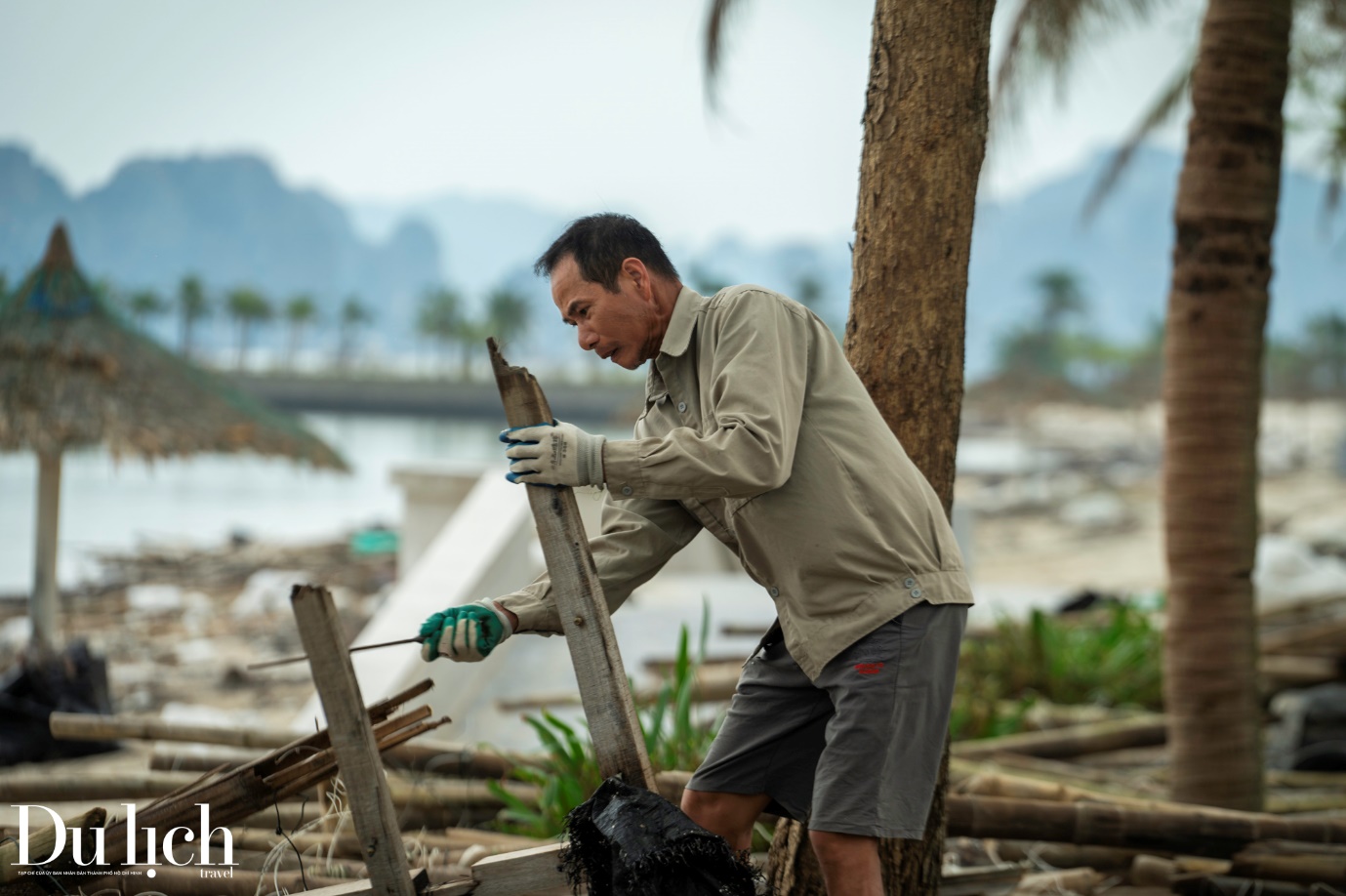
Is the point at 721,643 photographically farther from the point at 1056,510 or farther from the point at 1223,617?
the point at 1056,510

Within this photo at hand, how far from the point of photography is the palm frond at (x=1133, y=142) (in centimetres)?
1111

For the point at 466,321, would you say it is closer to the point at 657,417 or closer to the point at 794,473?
the point at 657,417

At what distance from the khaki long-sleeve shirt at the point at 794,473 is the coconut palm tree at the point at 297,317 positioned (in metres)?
87.0

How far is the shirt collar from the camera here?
7.87 ft

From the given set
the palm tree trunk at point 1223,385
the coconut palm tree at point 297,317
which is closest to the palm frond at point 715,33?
the palm tree trunk at point 1223,385

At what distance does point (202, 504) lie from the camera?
125ft

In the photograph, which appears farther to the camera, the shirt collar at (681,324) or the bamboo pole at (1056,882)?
the bamboo pole at (1056,882)

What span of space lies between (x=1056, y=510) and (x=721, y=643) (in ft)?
92.4

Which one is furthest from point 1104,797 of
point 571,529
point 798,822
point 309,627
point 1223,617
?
point 309,627

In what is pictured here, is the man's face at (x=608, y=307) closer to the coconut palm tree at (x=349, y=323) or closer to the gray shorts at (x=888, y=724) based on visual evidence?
the gray shorts at (x=888, y=724)

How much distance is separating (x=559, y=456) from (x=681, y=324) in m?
0.40

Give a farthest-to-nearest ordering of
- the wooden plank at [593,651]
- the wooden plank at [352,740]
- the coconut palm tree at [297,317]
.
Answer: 1. the coconut palm tree at [297,317]
2. the wooden plank at [593,651]
3. the wooden plank at [352,740]

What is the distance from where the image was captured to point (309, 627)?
2.09 m

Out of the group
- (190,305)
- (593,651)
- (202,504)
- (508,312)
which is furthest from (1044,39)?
(190,305)
